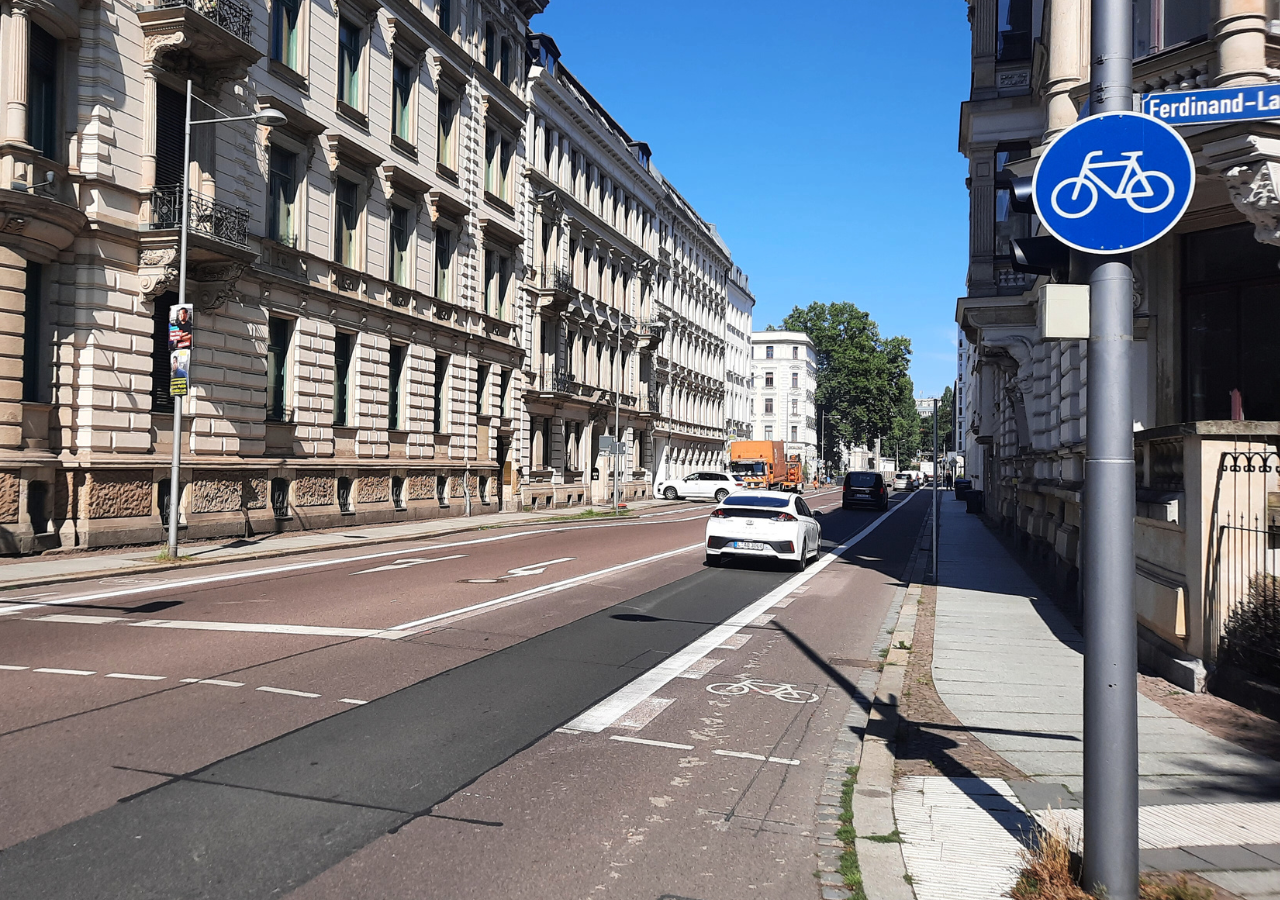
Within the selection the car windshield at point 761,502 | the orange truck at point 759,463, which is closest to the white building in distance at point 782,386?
the orange truck at point 759,463

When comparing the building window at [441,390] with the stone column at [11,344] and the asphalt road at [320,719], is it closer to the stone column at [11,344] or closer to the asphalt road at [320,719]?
the stone column at [11,344]

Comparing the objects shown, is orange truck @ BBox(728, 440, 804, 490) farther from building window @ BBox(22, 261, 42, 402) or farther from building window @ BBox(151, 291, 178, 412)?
building window @ BBox(22, 261, 42, 402)

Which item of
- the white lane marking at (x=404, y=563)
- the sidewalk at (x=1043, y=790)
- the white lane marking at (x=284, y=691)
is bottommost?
the white lane marking at (x=404, y=563)

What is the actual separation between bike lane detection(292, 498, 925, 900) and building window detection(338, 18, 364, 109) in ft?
82.4

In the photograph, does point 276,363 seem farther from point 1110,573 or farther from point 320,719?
point 1110,573

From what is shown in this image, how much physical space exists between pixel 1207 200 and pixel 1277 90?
7.91m

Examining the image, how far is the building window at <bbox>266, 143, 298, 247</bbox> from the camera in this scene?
24898 mm

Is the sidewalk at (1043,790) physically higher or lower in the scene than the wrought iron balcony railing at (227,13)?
lower

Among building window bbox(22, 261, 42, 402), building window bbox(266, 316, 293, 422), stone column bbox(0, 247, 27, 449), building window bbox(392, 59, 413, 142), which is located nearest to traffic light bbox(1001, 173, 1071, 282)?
stone column bbox(0, 247, 27, 449)

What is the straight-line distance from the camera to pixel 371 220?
29250mm

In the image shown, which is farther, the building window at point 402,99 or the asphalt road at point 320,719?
the building window at point 402,99

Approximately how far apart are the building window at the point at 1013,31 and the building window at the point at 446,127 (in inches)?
777

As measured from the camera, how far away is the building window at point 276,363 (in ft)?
80.5

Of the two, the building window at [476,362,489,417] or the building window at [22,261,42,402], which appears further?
the building window at [476,362,489,417]
